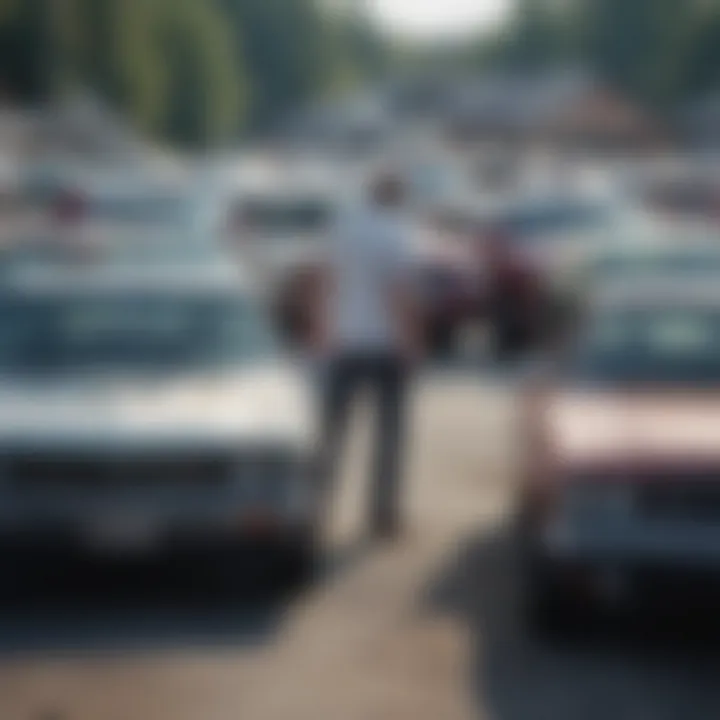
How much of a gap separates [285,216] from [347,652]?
14.2 m

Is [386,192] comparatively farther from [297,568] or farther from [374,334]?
[297,568]

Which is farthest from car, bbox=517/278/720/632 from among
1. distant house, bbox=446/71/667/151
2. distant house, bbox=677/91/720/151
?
distant house, bbox=446/71/667/151

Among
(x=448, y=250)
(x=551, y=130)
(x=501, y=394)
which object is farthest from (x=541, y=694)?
(x=551, y=130)

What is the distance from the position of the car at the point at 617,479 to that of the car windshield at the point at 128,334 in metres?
1.57

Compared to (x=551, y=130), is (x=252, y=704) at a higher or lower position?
lower

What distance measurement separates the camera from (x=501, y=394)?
58.7 ft

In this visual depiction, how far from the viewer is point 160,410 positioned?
1009 cm

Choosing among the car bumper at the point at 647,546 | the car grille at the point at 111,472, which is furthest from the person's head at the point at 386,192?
the car bumper at the point at 647,546

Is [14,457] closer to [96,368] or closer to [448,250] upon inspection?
[96,368]

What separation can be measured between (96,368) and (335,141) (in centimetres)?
10086

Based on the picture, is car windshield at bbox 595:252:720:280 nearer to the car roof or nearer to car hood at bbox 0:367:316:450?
the car roof

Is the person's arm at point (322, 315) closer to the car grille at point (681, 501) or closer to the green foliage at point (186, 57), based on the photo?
the car grille at point (681, 501)

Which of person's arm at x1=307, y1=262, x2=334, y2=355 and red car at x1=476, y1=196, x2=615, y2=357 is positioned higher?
red car at x1=476, y1=196, x2=615, y2=357

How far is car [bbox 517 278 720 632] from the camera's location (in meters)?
9.02
